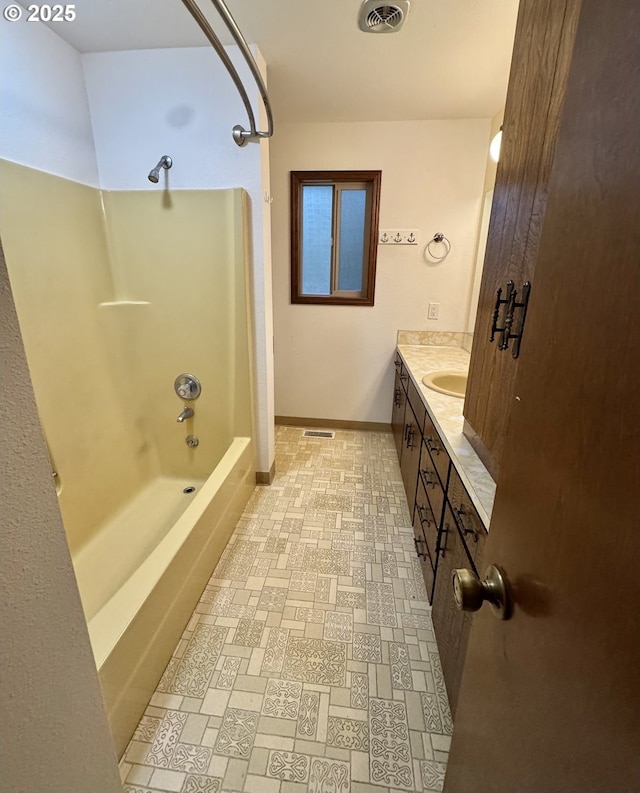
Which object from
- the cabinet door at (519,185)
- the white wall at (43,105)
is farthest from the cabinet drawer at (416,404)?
the white wall at (43,105)

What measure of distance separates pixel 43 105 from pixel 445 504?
2.43 m

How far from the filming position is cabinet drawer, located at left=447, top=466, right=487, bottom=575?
3.03 feet

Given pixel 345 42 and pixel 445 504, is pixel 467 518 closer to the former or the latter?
pixel 445 504

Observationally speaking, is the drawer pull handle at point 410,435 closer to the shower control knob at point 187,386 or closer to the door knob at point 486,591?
the shower control knob at point 187,386

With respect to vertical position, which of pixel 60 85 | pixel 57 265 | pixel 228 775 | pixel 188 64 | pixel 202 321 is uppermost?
pixel 188 64

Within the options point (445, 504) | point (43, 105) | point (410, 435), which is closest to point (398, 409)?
point (410, 435)

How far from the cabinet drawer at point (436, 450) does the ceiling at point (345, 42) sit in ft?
5.67

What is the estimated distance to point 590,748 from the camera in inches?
13.2

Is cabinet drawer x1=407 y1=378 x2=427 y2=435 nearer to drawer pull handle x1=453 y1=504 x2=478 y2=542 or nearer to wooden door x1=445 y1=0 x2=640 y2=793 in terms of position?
drawer pull handle x1=453 y1=504 x2=478 y2=542

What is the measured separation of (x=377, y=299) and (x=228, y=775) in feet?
9.10

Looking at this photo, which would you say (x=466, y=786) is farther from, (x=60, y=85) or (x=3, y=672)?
(x=60, y=85)

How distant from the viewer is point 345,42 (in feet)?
5.31

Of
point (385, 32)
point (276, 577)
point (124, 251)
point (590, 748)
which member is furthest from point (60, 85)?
point (590, 748)

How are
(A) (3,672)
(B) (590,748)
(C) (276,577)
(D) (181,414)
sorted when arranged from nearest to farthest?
(B) (590,748)
(A) (3,672)
(C) (276,577)
(D) (181,414)
